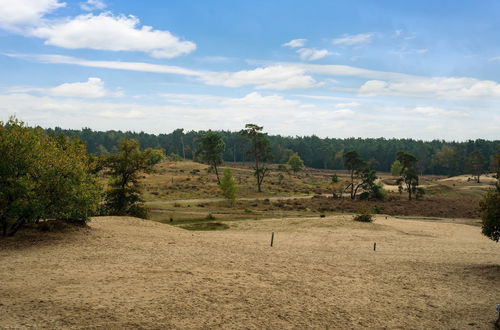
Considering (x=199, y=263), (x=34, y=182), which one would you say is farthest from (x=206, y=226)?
(x=34, y=182)

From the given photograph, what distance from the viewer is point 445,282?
2541 centimetres

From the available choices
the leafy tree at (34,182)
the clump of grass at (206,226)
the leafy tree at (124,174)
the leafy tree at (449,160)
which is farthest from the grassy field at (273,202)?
the leafy tree at (449,160)

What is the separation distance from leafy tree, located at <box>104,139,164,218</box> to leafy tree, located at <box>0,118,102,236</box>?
1799cm

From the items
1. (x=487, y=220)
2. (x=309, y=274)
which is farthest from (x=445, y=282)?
(x=309, y=274)

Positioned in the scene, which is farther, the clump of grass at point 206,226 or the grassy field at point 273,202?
the grassy field at point 273,202

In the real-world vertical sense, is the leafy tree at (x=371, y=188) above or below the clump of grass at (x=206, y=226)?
above

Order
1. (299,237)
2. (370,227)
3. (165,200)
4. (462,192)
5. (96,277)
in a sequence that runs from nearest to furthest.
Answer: (96,277), (299,237), (370,227), (165,200), (462,192)

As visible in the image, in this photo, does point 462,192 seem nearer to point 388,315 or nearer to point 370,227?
point 370,227

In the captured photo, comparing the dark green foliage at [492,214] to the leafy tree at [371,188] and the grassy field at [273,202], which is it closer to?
the grassy field at [273,202]

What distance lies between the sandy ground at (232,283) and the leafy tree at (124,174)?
12.3 m

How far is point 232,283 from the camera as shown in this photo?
2231cm

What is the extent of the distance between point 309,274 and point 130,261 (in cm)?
1098

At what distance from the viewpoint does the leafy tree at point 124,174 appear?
165 ft

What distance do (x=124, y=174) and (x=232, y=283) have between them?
32110 millimetres
